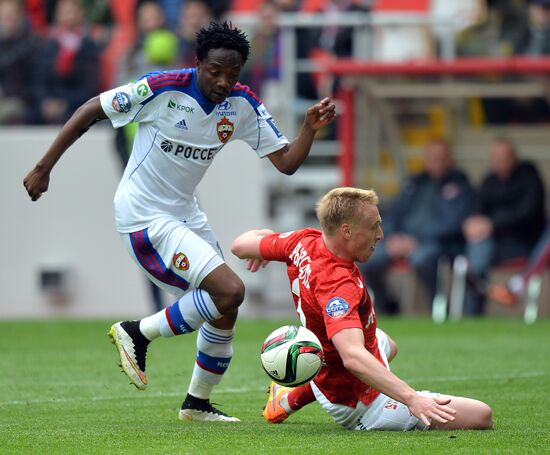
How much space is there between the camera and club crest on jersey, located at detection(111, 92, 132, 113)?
7.33 m

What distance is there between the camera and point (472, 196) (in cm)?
1505

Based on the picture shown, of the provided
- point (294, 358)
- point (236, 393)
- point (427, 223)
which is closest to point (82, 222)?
point (427, 223)

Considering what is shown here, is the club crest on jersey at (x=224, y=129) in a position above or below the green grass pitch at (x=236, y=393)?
above

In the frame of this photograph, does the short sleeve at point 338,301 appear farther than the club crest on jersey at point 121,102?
No

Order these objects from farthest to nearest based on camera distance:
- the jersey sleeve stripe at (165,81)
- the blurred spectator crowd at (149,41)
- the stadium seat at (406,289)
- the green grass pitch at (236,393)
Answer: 1. the blurred spectator crowd at (149,41)
2. the stadium seat at (406,289)
3. the jersey sleeve stripe at (165,81)
4. the green grass pitch at (236,393)

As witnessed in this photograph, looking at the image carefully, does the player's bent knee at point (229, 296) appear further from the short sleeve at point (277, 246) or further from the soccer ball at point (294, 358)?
the soccer ball at point (294, 358)

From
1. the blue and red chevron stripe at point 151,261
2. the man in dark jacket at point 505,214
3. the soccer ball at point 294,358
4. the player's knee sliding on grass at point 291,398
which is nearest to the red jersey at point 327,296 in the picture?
the soccer ball at point 294,358

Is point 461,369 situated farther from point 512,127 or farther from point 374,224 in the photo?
point 512,127

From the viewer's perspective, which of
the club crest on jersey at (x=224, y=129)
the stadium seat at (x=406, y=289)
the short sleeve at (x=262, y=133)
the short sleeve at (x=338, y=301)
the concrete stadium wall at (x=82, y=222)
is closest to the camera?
the short sleeve at (x=338, y=301)

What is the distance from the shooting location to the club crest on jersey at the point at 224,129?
7.50 meters

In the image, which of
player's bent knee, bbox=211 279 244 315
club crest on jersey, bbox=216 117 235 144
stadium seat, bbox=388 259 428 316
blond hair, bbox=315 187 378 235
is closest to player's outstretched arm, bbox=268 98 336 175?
club crest on jersey, bbox=216 117 235 144

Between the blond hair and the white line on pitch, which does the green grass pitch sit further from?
the blond hair

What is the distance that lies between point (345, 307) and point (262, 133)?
1724 mm

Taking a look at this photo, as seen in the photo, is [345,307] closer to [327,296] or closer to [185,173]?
[327,296]
